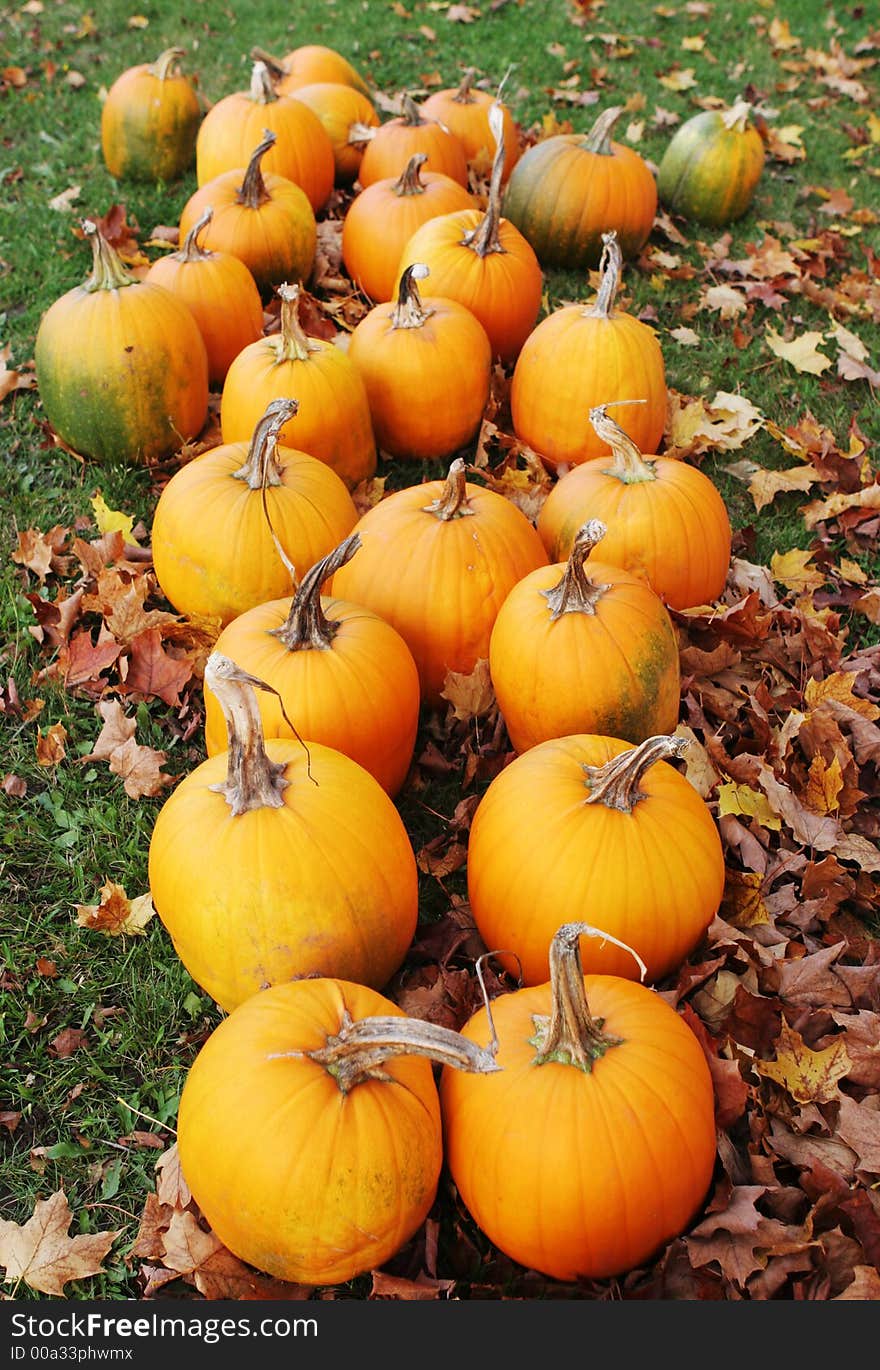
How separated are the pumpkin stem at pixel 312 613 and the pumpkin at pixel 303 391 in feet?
3.82

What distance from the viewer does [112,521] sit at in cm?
402

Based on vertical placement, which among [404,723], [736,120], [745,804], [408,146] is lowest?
[745,804]

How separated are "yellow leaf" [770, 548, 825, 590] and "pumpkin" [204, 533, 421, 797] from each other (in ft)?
5.44

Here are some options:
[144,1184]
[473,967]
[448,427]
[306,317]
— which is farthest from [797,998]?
[306,317]

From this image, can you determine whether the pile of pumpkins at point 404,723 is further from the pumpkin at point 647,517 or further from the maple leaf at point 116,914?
the maple leaf at point 116,914

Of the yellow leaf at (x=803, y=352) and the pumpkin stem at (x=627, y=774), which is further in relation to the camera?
the yellow leaf at (x=803, y=352)

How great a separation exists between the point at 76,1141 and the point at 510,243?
3.80 m

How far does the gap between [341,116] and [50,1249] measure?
5.62m

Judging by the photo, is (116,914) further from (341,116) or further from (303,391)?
(341,116)

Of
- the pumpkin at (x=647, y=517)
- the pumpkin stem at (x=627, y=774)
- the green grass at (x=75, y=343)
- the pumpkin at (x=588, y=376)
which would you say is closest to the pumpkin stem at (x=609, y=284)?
the pumpkin at (x=588, y=376)

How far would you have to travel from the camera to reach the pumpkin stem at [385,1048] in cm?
180

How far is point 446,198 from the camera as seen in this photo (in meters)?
5.07

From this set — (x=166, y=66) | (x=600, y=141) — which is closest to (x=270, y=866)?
(x=600, y=141)

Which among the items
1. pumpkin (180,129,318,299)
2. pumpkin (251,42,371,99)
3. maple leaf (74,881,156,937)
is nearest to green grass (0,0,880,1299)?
maple leaf (74,881,156,937)
